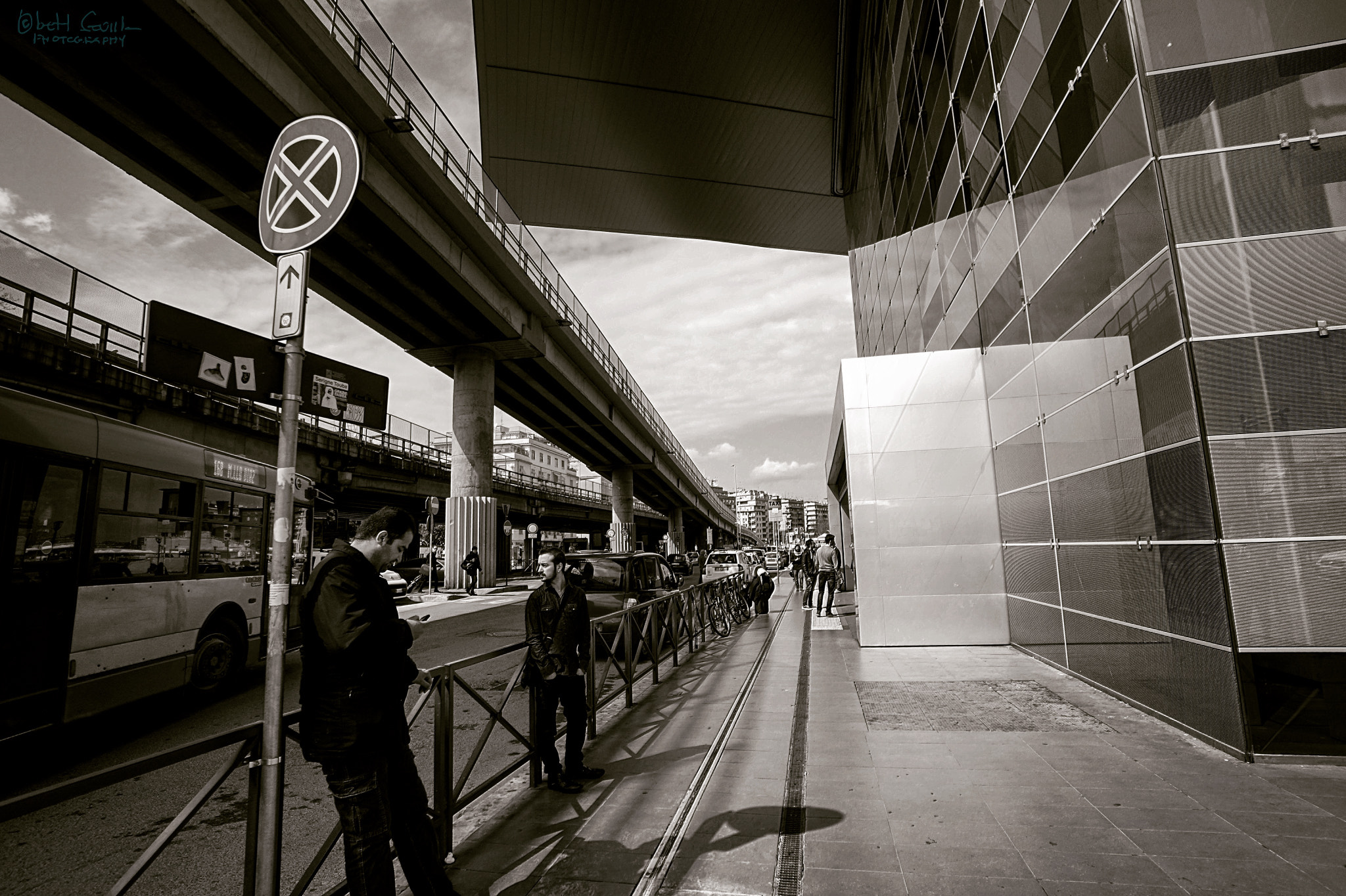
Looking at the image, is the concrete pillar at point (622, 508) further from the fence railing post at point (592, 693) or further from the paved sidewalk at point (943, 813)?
the paved sidewalk at point (943, 813)

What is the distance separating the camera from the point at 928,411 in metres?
10.9

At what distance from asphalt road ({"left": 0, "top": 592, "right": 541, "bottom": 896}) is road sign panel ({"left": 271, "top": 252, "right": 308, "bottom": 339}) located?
2.89 metres

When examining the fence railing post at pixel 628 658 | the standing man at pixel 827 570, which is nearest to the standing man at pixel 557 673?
the fence railing post at pixel 628 658

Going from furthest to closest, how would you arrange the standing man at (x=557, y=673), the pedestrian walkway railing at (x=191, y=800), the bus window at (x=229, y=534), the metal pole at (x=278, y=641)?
the bus window at (x=229, y=534)
the standing man at (x=557, y=673)
the metal pole at (x=278, y=641)
the pedestrian walkway railing at (x=191, y=800)

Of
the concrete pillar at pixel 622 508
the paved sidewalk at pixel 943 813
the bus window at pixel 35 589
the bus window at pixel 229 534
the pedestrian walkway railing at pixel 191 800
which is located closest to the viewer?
the pedestrian walkway railing at pixel 191 800

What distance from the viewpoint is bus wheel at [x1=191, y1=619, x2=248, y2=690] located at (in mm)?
7789

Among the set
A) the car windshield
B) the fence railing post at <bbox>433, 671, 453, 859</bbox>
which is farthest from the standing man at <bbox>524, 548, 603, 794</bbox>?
the car windshield

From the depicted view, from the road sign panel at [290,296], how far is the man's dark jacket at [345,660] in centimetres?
92

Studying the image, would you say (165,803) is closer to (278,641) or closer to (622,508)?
(278,641)

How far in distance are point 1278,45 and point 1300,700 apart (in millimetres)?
4903

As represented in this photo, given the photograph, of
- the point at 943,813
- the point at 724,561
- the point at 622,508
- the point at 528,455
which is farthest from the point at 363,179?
the point at 528,455

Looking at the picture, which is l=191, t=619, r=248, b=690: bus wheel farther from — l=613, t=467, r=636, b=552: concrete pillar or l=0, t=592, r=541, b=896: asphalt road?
l=613, t=467, r=636, b=552: concrete pillar

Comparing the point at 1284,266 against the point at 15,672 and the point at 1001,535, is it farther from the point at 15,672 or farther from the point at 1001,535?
the point at 15,672

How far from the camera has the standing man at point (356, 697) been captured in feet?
8.77
